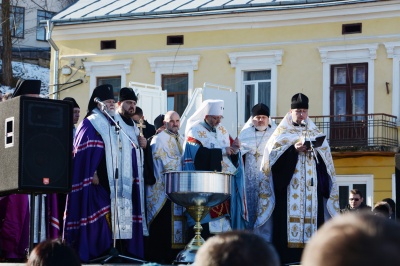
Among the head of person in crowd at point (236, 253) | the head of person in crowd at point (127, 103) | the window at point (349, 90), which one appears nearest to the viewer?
the head of person in crowd at point (236, 253)

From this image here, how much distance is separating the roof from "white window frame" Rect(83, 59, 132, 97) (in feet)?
3.82

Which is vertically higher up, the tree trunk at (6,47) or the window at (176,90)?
the tree trunk at (6,47)

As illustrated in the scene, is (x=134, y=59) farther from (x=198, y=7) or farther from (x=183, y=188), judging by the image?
(x=183, y=188)

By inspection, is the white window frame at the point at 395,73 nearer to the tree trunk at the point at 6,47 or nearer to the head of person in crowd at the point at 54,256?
the tree trunk at the point at 6,47

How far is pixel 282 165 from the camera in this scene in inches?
475

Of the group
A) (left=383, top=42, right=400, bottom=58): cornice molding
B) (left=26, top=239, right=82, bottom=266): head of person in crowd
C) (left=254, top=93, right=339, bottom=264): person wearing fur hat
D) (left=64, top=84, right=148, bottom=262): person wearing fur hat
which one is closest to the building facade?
(left=383, top=42, right=400, bottom=58): cornice molding

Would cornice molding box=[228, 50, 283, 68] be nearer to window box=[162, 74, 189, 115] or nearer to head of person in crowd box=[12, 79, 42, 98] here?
window box=[162, 74, 189, 115]

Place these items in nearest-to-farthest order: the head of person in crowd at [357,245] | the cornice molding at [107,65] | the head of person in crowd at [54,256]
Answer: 1. the head of person in crowd at [357,245]
2. the head of person in crowd at [54,256]
3. the cornice molding at [107,65]

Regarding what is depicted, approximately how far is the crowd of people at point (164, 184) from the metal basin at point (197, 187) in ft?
1.16

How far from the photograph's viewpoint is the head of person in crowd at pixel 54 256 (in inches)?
144

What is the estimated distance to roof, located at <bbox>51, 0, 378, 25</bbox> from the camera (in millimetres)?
27600

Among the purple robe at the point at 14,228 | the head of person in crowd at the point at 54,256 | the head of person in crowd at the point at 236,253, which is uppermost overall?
the head of person in crowd at the point at 236,253

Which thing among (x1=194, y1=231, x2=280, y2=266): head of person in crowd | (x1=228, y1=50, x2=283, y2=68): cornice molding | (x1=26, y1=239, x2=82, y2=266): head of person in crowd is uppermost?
(x1=228, y1=50, x2=283, y2=68): cornice molding

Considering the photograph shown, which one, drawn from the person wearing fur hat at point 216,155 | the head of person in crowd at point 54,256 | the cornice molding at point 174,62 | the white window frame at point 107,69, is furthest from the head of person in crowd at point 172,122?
the white window frame at point 107,69
